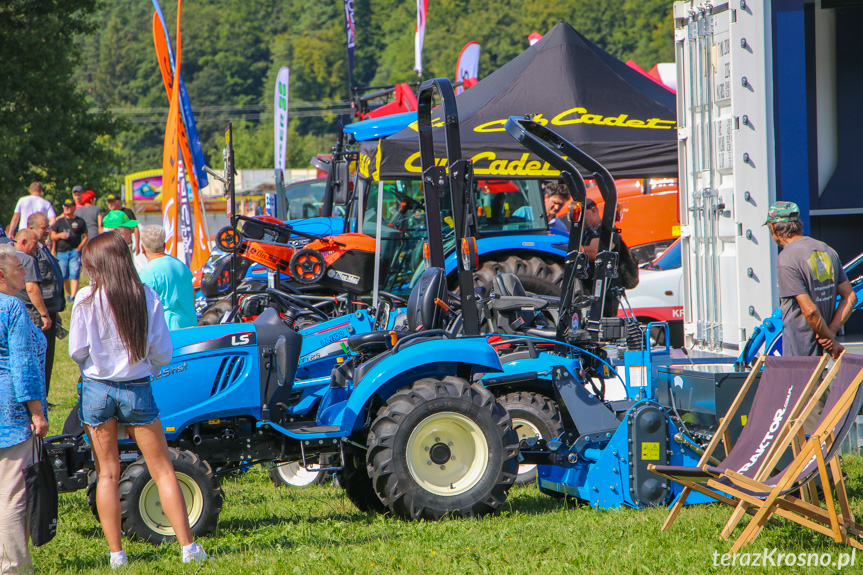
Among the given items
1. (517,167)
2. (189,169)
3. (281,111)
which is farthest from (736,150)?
(281,111)

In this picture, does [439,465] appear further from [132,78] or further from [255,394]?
[132,78]

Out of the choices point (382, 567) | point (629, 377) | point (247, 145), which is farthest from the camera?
point (247, 145)

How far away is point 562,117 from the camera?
912cm

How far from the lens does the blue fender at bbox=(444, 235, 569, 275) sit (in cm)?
895

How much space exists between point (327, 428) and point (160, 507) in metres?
0.92

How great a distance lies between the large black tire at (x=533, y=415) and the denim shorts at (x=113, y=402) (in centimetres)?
228

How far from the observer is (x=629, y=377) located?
5.55 meters

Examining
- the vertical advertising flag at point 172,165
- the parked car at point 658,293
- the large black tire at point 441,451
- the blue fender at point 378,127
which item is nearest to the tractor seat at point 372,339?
the large black tire at point 441,451

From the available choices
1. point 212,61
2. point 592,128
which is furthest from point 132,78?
point 592,128

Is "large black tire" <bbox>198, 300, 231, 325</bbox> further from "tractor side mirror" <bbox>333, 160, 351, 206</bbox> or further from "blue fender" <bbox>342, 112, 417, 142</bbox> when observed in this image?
"blue fender" <bbox>342, 112, 417, 142</bbox>

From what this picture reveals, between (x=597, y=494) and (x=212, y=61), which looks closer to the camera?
(x=597, y=494)

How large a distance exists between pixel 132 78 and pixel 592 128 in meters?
90.6

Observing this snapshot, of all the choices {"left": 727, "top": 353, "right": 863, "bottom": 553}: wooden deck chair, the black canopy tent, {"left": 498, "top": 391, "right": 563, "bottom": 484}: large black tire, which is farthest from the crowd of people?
the black canopy tent

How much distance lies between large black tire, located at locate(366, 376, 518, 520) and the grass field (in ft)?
0.39
